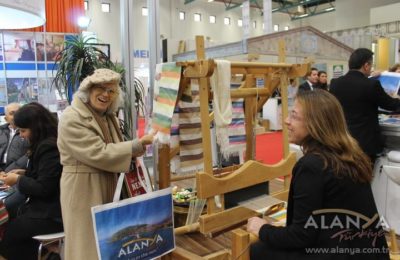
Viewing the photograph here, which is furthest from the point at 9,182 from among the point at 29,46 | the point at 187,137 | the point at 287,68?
the point at 29,46

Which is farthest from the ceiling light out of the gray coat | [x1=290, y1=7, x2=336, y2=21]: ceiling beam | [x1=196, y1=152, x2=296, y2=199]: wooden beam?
[x1=290, y1=7, x2=336, y2=21]: ceiling beam

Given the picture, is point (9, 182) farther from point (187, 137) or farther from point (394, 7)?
point (394, 7)

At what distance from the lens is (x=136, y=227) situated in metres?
1.75

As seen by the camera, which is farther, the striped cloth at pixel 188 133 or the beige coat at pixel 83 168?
the striped cloth at pixel 188 133

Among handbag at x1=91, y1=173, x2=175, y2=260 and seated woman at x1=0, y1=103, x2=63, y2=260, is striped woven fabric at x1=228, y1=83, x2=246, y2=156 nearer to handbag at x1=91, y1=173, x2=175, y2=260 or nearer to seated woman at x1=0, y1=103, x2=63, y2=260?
handbag at x1=91, y1=173, x2=175, y2=260

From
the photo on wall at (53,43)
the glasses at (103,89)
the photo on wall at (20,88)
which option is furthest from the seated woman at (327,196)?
the photo on wall at (20,88)

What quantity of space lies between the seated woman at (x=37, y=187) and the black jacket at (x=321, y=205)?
143 cm

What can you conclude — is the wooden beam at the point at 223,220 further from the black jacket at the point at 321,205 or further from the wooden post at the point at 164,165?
the black jacket at the point at 321,205

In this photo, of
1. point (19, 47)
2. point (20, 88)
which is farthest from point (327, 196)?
point (20, 88)

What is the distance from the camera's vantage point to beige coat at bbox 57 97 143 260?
180cm

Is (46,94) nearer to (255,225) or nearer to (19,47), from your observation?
(19,47)

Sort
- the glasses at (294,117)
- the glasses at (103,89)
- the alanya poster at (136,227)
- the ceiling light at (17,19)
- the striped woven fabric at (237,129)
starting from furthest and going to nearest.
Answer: the striped woven fabric at (237,129)
the glasses at (103,89)
the alanya poster at (136,227)
the glasses at (294,117)
the ceiling light at (17,19)

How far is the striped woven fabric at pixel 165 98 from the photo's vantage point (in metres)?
1.91

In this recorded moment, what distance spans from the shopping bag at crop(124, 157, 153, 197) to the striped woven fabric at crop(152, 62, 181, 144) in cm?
22
